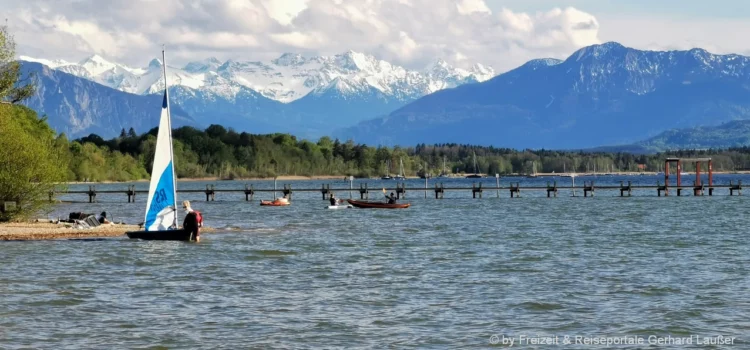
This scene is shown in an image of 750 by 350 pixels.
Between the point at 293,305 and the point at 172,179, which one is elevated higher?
the point at 172,179

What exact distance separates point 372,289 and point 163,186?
724 inches

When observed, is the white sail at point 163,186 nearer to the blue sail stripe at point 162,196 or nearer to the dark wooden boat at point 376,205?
the blue sail stripe at point 162,196

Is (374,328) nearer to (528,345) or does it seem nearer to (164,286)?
(528,345)

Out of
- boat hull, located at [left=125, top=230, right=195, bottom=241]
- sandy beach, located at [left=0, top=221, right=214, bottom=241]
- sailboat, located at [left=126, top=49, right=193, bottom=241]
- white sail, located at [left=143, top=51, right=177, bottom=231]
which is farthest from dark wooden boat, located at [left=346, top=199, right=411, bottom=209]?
white sail, located at [left=143, top=51, right=177, bottom=231]

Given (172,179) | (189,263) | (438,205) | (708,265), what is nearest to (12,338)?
(189,263)

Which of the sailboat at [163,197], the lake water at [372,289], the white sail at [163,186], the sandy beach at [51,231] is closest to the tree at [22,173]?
the sandy beach at [51,231]

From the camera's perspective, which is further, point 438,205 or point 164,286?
point 438,205

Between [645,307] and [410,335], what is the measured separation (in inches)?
327

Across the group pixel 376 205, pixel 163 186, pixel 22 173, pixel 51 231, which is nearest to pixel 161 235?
pixel 163 186

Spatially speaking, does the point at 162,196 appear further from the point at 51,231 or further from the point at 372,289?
the point at 372,289

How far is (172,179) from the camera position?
5150 cm

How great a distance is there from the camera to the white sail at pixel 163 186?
51.4 metres

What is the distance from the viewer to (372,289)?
36.8 m

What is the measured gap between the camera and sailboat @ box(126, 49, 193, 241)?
5138 cm
